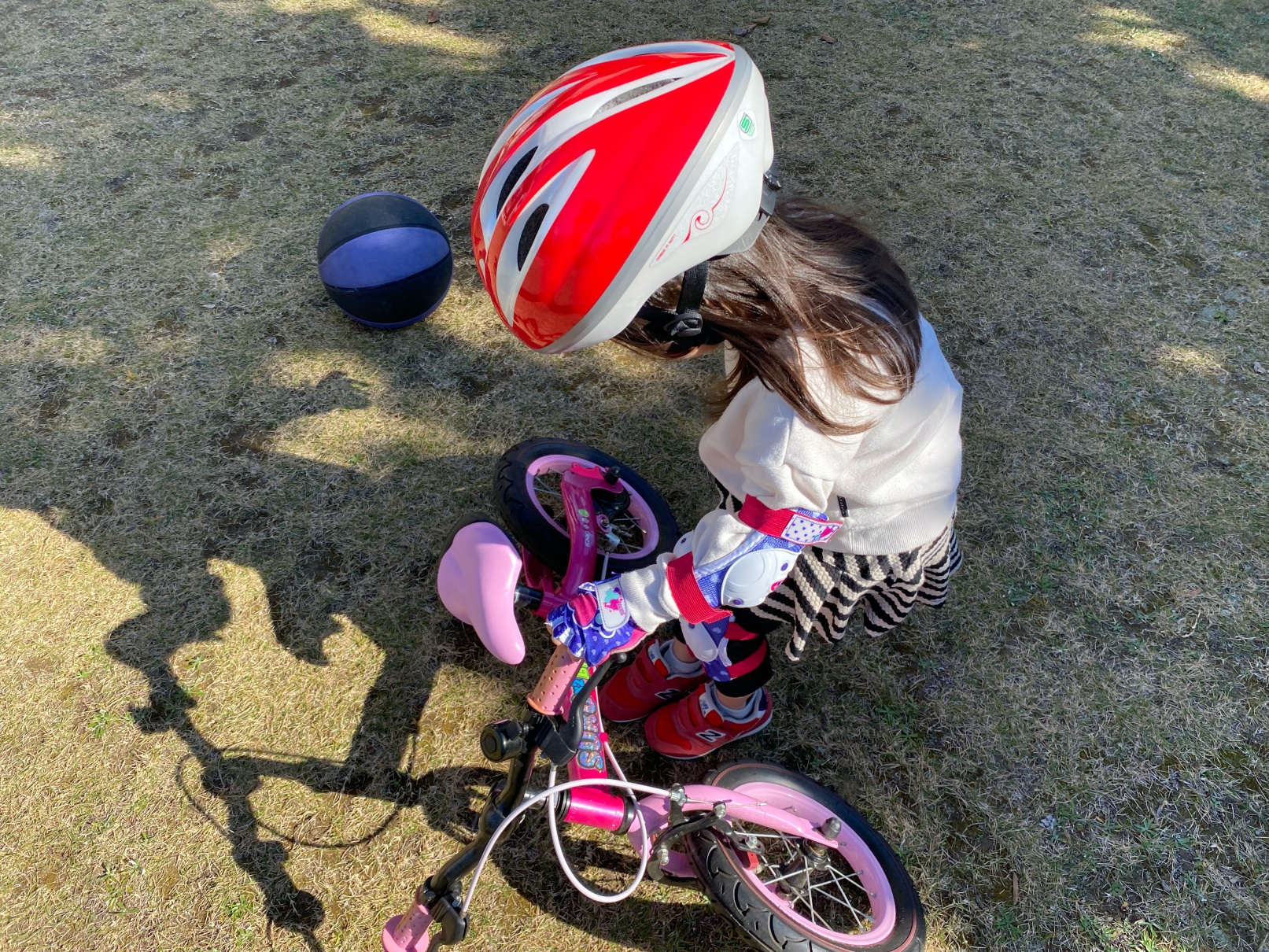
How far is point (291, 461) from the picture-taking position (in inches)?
116

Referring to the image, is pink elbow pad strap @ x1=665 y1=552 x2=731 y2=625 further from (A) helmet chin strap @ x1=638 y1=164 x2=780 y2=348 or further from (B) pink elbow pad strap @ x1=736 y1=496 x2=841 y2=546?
(A) helmet chin strap @ x1=638 y1=164 x2=780 y2=348

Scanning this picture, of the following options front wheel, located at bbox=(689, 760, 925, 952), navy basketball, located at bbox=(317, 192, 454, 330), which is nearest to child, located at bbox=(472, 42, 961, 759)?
front wheel, located at bbox=(689, 760, 925, 952)

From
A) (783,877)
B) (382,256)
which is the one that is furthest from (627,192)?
(382,256)

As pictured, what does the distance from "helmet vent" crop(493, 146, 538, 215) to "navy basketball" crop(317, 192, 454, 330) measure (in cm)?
179

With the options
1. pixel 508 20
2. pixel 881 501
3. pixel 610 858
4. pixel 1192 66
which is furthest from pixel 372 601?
pixel 1192 66

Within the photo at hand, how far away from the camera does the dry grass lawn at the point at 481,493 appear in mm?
2129

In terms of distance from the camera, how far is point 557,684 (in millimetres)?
Result: 1674

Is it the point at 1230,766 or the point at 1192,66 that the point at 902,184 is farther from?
the point at 1230,766

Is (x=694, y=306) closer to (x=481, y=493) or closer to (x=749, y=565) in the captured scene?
(x=749, y=565)

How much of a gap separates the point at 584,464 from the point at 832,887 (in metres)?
1.31

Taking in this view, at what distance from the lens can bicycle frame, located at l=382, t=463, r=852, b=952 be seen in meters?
1.60

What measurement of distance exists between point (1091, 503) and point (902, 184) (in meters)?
1.84

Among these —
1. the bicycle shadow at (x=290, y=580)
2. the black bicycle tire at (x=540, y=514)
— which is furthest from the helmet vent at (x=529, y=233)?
the bicycle shadow at (x=290, y=580)

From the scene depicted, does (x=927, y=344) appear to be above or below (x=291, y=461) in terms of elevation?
above
